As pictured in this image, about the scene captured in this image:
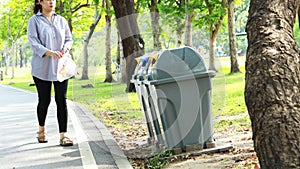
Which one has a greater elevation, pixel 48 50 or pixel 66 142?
pixel 48 50

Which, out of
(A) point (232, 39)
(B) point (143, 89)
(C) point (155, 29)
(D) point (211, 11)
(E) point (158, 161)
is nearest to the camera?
(E) point (158, 161)

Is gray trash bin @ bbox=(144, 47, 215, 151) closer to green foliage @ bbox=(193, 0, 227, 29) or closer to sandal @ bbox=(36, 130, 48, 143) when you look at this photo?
sandal @ bbox=(36, 130, 48, 143)

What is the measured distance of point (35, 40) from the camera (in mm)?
7609

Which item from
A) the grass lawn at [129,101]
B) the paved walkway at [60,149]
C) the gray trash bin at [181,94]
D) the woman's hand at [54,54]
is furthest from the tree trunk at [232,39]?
the gray trash bin at [181,94]

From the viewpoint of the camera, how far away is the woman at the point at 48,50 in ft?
25.0

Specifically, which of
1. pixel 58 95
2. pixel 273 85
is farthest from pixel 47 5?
pixel 273 85

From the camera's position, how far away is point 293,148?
12.4ft

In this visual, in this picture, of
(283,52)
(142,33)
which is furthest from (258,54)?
(142,33)

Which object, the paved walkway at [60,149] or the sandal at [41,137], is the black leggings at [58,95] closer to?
the paved walkway at [60,149]

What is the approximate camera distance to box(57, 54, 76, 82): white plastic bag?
7.61 meters

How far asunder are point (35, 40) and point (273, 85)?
439cm

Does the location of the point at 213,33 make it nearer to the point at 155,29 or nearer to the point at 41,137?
the point at 155,29

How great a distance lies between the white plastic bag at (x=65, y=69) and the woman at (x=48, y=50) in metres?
0.06

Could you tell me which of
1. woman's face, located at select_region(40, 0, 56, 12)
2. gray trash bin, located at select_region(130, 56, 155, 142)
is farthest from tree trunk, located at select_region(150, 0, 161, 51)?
woman's face, located at select_region(40, 0, 56, 12)
